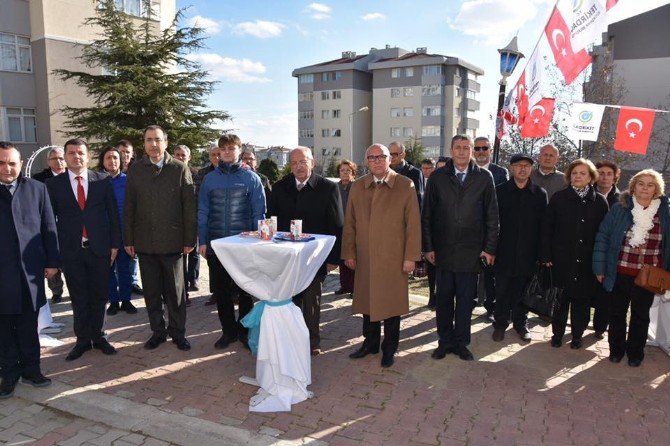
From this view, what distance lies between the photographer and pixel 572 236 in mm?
5070

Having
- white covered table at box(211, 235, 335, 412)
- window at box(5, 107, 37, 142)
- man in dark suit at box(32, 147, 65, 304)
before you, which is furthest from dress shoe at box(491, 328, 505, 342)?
window at box(5, 107, 37, 142)

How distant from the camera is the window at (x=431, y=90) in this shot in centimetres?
5206

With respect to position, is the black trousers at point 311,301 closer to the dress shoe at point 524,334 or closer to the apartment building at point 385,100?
the dress shoe at point 524,334

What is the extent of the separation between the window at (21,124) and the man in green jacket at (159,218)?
2302 cm

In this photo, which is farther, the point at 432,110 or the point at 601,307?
the point at 432,110

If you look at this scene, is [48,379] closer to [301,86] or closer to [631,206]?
[631,206]

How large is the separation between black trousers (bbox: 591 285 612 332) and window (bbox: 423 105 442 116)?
163 ft

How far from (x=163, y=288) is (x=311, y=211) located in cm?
185

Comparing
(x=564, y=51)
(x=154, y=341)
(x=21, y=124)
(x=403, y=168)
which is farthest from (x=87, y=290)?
(x=21, y=124)

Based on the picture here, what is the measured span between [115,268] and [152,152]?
2.46m

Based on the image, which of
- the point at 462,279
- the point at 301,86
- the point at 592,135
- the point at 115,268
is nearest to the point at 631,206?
the point at 462,279

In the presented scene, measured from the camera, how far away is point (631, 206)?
15.4ft

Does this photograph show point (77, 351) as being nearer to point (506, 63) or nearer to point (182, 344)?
point (182, 344)

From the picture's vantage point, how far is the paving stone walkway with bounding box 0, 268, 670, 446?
3.53 metres
